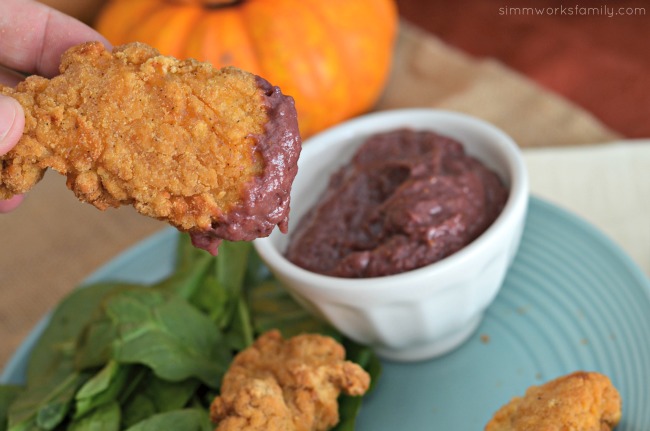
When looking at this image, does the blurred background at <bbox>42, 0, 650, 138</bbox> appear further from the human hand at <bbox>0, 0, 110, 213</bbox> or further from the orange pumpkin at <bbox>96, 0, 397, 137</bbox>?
the human hand at <bbox>0, 0, 110, 213</bbox>

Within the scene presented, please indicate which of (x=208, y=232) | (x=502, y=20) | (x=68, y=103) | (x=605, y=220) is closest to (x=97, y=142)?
(x=68, y=103)

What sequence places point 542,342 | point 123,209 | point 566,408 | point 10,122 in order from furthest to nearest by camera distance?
point 123,209
point 542,342
point 566,408
point 10,122

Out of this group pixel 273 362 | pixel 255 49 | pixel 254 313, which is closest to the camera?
pixel 273 362

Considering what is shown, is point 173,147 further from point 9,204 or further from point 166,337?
point 9,204

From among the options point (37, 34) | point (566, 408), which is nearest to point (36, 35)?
point (37, 34)

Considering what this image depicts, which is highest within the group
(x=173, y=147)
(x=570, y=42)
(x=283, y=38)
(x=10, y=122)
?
(x=10, y=122)

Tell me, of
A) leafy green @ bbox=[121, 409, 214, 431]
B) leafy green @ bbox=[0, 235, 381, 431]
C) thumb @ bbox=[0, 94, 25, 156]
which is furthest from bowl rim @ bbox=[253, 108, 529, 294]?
thumb @ bbox=[0, 94, 25, 156]

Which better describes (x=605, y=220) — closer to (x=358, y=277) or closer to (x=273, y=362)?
(x=358, y=277)
